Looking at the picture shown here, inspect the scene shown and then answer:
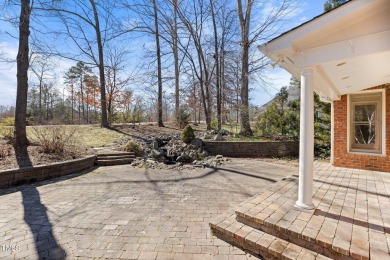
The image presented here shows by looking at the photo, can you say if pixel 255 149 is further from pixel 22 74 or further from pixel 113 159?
pixel 22 74

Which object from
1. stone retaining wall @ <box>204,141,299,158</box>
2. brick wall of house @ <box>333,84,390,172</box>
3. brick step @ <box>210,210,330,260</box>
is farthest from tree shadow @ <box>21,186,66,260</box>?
stone retaining wall @ <box>204,141,299,158</box>

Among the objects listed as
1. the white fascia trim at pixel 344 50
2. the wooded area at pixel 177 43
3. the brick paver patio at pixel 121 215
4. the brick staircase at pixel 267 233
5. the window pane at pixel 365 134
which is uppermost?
the wooded area at pixel 177 43

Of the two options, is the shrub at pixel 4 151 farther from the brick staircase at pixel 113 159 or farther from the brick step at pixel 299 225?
the brick step at pixel 299 225

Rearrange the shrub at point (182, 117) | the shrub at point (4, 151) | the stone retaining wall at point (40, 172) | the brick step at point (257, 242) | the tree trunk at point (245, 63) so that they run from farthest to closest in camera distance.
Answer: the shrub at point (182, 117) < the tree trunk at point (245, 63) < the shrub at point (4, 151) < the stone retaining wall at point (40, 172) < the brick step at point (257, 242)

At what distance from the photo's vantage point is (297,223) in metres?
2.71

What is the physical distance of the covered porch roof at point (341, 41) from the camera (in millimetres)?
2385

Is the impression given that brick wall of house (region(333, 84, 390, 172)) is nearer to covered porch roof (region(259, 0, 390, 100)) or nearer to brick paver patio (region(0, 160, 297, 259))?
brick paver patio (region(0, 160, 297, 259))

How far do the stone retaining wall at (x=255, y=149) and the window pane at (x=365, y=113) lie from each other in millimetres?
4837

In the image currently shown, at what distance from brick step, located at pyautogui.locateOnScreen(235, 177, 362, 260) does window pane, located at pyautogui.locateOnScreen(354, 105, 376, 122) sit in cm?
363

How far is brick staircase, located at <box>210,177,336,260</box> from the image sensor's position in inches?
93.5

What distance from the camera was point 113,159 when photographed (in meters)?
8.09

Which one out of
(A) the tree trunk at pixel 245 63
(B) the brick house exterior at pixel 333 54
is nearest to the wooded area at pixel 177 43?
(A) the tree trunk at pixel 245 63

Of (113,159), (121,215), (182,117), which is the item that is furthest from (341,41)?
(182,117)

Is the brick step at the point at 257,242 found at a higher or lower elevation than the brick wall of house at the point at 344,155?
lower
